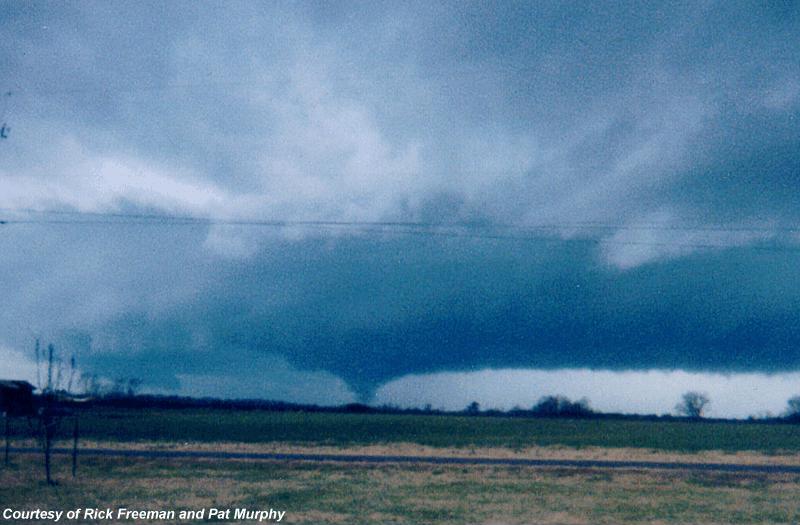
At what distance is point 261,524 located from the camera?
15.4m

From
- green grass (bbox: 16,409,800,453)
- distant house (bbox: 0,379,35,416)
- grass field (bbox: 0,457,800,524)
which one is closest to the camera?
grass field (bbox: 0,457,800,524)

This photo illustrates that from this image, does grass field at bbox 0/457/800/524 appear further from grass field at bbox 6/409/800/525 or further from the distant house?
the distant house

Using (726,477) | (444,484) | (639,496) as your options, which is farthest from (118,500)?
(726,477)

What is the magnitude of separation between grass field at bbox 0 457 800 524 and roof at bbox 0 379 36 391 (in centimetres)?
310

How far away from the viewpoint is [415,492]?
2036 cm

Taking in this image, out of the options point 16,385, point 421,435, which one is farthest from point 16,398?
point 421,435

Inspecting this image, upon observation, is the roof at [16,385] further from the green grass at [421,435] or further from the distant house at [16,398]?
the green grass at [421,435]

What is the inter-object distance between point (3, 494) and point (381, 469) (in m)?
13.7

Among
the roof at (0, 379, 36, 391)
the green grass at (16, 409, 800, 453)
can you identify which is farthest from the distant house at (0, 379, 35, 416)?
the green grass at (16, 409, 800, 453)

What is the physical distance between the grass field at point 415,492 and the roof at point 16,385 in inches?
122

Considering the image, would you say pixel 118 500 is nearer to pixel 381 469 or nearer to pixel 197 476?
pixel 197 476

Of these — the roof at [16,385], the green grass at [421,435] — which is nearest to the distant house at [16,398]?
the roof at [16,385]

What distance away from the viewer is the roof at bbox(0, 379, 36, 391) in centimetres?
2650

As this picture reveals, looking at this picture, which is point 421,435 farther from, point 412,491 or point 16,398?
point 412,491
